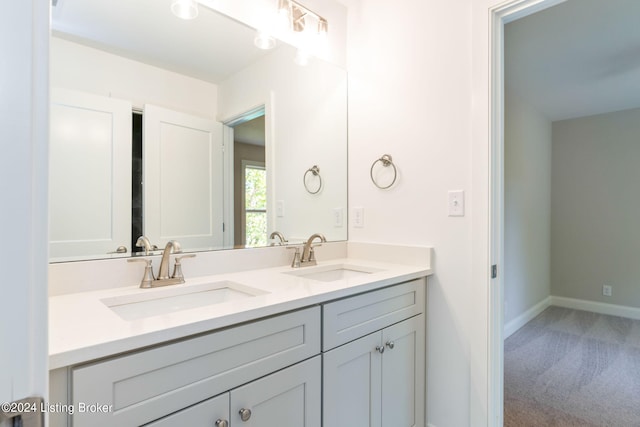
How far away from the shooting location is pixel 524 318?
3.44 metres

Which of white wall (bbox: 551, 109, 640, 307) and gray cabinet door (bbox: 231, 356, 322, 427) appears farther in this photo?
white wall (bbox: 551, 109, 640, 307)

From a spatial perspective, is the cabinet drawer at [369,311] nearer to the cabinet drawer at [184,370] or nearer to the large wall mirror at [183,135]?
the cabinet drawer at [184,370]

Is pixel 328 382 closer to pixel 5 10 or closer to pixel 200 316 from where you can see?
pixel 200 316

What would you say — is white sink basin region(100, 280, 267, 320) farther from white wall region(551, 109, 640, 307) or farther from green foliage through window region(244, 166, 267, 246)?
white wall region(551, 109, 640, 307)

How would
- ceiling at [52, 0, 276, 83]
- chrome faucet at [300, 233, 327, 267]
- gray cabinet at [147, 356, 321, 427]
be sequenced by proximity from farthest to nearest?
chrome faucet at [300, 233, 327, 267], ceiling at [52, 0, 276, 83], gray cabinet at [147, 356, 321, 427]

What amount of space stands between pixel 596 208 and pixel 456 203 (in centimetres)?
350

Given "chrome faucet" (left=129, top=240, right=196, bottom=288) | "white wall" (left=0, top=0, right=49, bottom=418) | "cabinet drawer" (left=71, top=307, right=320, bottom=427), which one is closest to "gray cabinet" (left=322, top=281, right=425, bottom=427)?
"cabinet drawer" (left=71, top=307, right=320, bottom=427)

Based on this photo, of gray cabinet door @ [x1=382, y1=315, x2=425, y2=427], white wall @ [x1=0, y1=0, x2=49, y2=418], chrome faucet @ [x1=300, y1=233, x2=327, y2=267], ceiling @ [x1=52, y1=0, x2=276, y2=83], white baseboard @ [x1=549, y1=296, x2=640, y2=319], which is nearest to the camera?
white wall @ [x1=0, y1=0, x2=49, y2=418]

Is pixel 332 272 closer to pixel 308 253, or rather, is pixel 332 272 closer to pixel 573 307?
pixel 308 253

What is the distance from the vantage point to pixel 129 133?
1.32m

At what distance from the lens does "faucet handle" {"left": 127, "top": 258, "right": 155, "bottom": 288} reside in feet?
4.01

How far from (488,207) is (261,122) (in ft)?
4.01

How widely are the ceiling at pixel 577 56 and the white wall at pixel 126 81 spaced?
198cm

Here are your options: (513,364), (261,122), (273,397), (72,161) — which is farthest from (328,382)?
(513,364)
